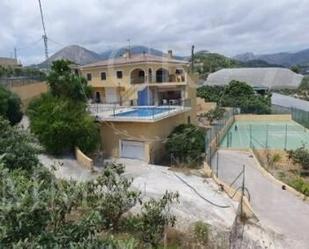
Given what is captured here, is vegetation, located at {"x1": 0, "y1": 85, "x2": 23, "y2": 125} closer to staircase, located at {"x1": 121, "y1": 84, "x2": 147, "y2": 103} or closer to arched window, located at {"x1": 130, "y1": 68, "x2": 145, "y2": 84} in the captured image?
staircase, located at {"x1": 121, "y1": 84, "x2": 147, "y2": 103}

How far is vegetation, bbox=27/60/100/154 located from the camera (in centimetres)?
1906

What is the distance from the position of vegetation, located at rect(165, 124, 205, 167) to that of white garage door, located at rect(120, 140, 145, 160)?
1.53 meters

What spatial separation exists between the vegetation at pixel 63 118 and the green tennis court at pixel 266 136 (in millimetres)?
10546

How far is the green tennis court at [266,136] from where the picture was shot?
26391mm

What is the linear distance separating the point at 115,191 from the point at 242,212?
221 inches

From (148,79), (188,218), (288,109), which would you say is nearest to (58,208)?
(188,218)

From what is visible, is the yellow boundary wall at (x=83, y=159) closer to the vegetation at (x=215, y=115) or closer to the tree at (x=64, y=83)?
the tree at (x=64, y=83)

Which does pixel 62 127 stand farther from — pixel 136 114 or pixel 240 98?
pixel 240 98

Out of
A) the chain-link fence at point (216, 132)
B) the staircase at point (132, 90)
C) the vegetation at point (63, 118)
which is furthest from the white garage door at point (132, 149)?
the staircase at point (132, 90)

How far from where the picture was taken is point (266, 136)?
1150 inches

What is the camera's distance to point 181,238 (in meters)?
10.5

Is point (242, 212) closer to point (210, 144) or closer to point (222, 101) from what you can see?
point (210, 144)

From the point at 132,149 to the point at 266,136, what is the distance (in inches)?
480

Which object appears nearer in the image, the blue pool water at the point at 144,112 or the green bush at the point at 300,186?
the green bush at the point at 300,186
